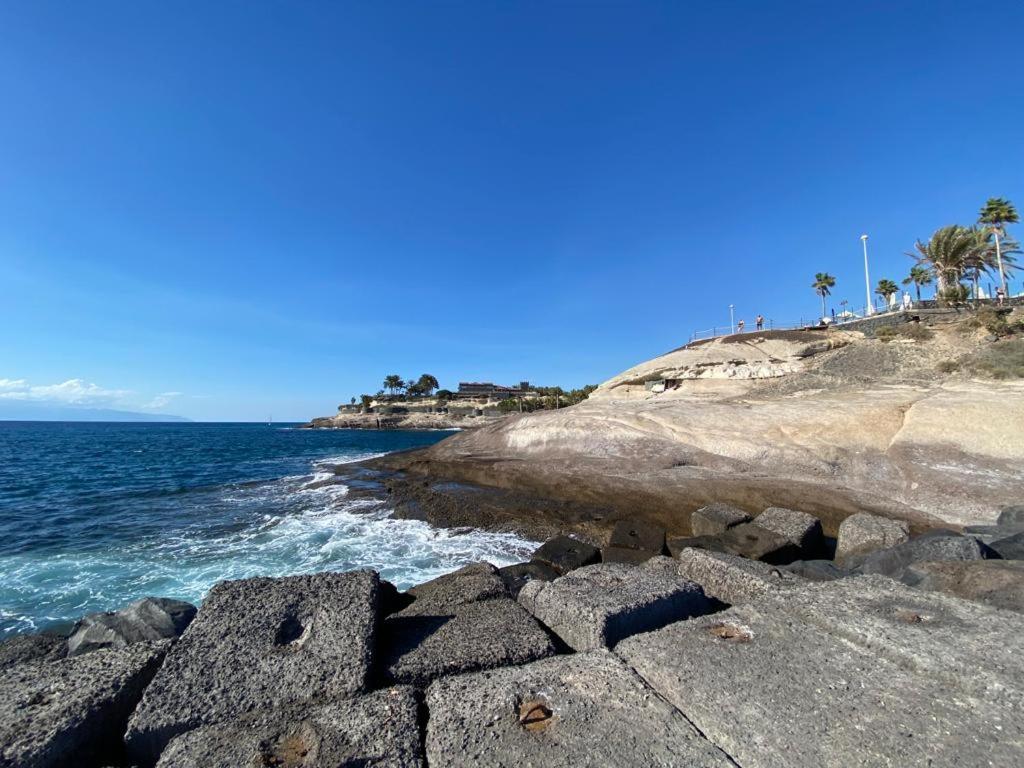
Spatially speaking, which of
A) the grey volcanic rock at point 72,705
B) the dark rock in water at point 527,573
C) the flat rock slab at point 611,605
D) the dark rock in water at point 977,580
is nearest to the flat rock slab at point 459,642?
the flat rock slab at point 611,605

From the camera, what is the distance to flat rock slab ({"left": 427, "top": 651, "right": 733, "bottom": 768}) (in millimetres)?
2754

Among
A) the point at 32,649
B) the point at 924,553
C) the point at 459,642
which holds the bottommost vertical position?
the point at 32,649

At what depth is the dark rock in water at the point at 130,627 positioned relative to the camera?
21.9 ft

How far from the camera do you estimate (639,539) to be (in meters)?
11.3

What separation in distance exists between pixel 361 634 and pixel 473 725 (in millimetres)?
1662

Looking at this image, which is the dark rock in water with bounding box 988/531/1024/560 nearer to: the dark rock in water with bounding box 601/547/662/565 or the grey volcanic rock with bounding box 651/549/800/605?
the grey volcanic rock with bounding box 651/549/800/605

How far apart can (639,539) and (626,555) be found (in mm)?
1251

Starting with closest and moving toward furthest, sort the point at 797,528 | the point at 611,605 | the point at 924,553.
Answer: the point at 611,605 < the point at 924,553 < the point at 797,528

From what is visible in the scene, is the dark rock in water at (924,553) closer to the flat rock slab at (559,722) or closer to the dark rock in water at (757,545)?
the dark rock in water at (757,545)

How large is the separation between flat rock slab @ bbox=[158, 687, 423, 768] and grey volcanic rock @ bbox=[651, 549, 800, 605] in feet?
14.6

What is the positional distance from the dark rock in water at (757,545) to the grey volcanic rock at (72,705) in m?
10.5

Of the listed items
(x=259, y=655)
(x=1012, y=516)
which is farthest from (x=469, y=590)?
(x=1012, y=516)

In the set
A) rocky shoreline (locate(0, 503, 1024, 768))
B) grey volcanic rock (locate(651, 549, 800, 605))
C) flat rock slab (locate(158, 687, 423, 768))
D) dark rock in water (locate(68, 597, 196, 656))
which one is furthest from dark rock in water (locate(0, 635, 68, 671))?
grey volcanic rock (locate(651, 549, 800, 605))

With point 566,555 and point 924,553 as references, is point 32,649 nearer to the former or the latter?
point 566,555
